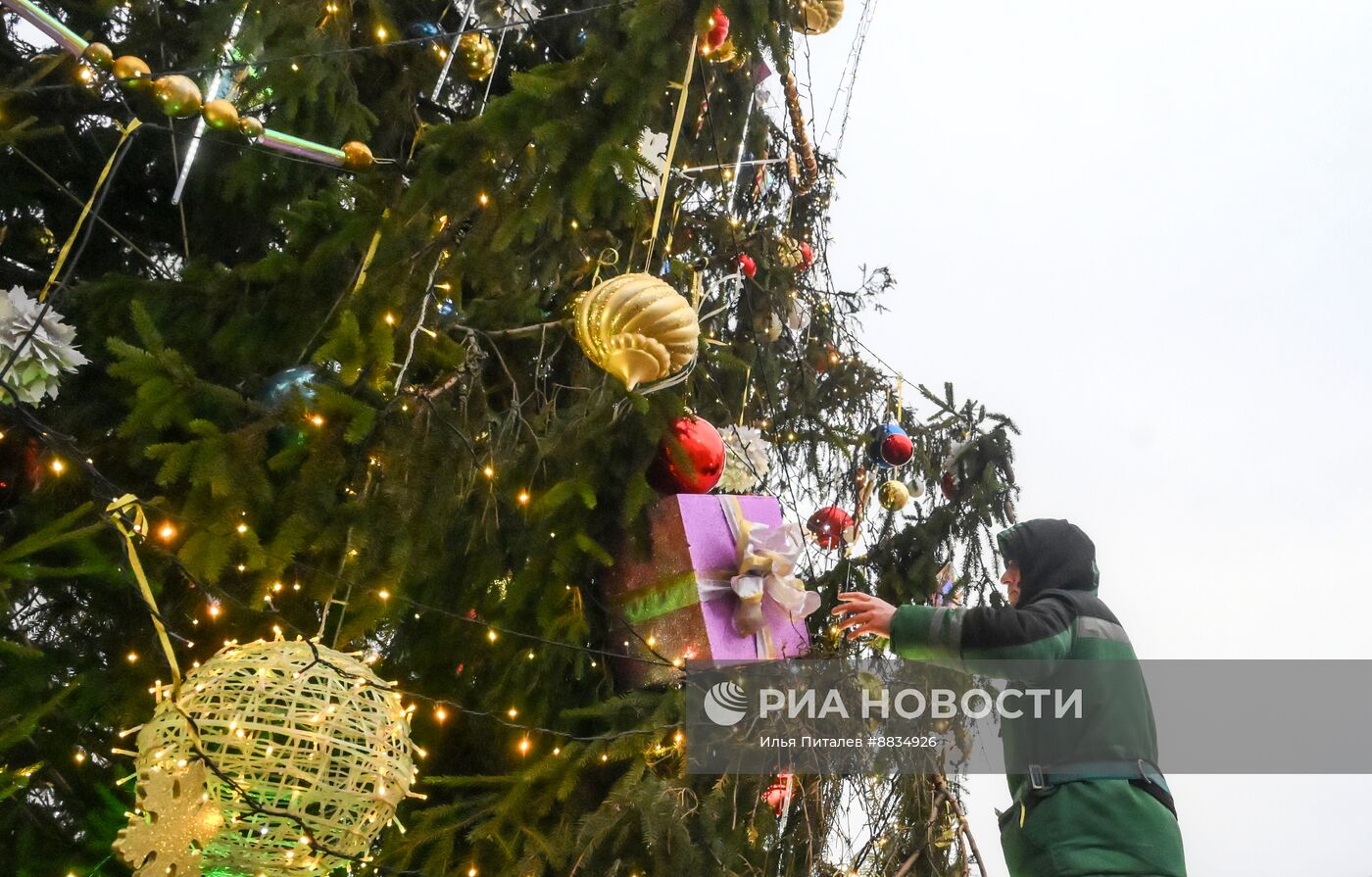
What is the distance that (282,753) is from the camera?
1.43m

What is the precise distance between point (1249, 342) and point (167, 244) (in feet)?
10.5

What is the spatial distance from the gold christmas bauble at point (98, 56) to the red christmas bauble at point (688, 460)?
43.6 inches

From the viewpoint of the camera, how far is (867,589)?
8.81 feet

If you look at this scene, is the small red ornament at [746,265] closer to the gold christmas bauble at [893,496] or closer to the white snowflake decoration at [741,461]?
the white snowflake decoration at [741,461]

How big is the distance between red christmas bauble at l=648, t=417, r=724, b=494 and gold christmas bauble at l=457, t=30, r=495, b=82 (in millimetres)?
981

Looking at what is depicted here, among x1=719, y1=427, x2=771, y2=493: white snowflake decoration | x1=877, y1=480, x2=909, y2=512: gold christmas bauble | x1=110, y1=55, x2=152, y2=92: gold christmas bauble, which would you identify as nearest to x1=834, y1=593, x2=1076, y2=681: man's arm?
x1=719, y1=427, x2=771, y2=493: white snowflake decoration

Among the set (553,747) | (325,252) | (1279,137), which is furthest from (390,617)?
(1279,137)

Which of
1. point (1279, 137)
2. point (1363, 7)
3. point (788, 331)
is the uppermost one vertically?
point (1363, 7)

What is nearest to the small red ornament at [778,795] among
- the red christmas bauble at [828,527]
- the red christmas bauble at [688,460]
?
the red christmas bauble at [688,460]

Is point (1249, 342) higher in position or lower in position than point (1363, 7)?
lower

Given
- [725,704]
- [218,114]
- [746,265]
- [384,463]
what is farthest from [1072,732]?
[218,114]

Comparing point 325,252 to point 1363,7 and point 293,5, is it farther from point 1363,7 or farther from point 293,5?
point 1363,7

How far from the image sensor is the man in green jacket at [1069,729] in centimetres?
180

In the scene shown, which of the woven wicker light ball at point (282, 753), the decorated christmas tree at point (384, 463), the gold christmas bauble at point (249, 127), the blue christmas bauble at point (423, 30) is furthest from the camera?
the blue christmas bauble at point (423, 30)
